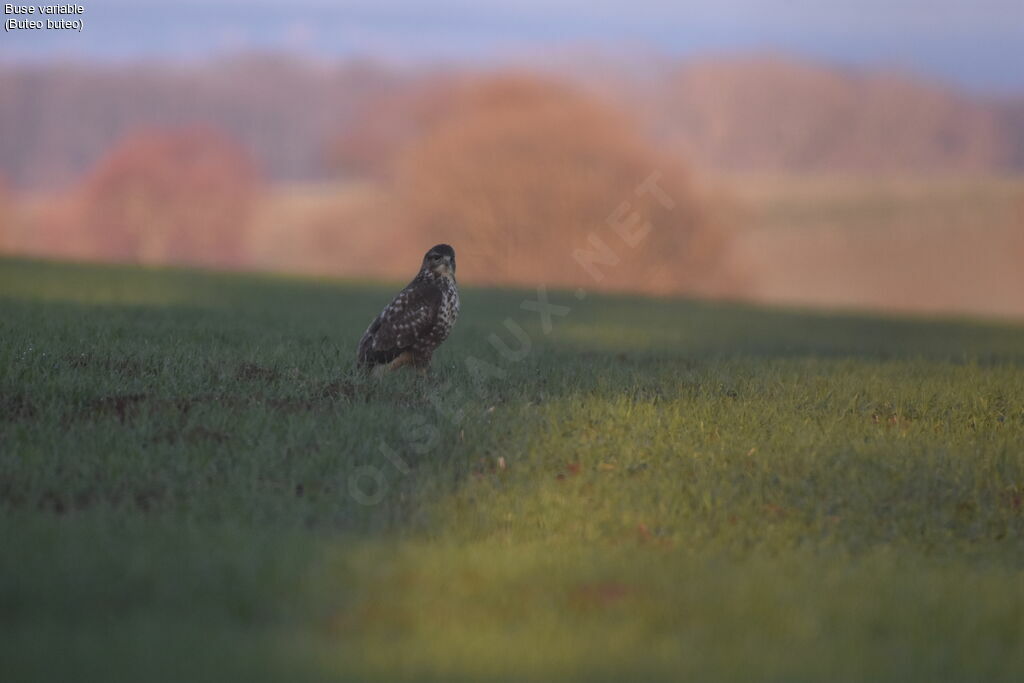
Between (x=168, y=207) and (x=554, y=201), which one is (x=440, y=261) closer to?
(x=554, y=201)

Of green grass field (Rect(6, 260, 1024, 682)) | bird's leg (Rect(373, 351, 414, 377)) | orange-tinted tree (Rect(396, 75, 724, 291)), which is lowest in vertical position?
green grass field (Rect(6, 260, 1024, 682))

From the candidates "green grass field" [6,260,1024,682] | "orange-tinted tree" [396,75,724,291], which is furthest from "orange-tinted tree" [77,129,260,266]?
"green grass field" [6,260,1024,682]

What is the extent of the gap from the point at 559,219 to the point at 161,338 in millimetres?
38063

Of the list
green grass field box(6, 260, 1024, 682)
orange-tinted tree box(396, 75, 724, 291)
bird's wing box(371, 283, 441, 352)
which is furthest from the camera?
orange-tinted tree box(396, 75, 724, 291)

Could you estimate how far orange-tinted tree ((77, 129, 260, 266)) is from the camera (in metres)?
57.0

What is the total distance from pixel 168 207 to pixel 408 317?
48.3 meters

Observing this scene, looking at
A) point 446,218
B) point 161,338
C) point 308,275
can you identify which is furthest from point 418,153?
point 161,338

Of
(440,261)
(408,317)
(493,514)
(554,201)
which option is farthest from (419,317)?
(554,201)

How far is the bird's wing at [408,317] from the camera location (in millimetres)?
12000

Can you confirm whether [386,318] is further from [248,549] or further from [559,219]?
[559,219]

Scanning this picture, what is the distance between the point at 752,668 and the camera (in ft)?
19.4

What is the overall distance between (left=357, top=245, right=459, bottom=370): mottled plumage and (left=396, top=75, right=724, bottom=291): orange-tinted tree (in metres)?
37.8

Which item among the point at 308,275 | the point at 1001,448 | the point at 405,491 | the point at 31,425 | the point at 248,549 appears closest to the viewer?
the point at 248,549

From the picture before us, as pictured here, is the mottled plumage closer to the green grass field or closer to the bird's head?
the bird's head
